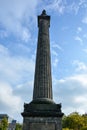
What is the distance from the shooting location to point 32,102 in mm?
25797

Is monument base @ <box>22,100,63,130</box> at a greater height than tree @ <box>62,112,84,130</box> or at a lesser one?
lesser

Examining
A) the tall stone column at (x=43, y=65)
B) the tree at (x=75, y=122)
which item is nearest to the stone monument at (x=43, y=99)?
the tall stone column at (x=43, y=65)

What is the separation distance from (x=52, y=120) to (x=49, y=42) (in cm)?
969

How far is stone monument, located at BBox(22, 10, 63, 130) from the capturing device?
974 inches

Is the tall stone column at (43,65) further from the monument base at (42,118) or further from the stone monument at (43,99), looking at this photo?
the monument base at (42,118)

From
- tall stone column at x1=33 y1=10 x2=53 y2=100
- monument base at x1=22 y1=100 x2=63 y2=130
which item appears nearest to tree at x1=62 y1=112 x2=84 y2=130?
tall stone column at x1=33 y1=10 x2=53 y2=100

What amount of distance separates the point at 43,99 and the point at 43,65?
→ 4.06 meters

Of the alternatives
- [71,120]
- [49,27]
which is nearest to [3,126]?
[71,120]

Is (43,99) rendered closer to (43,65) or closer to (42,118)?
(42,118)

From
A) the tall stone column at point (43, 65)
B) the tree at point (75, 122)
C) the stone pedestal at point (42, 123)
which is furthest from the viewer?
the tree at point (75, 122)

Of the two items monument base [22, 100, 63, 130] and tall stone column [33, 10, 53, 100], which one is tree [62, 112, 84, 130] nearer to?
tall stone column [33, 10, 53, 100]

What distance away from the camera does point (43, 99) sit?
25828 millimetres

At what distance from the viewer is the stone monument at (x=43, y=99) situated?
24.8 m

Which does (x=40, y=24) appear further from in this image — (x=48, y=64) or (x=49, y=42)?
(x=48, y=64)
